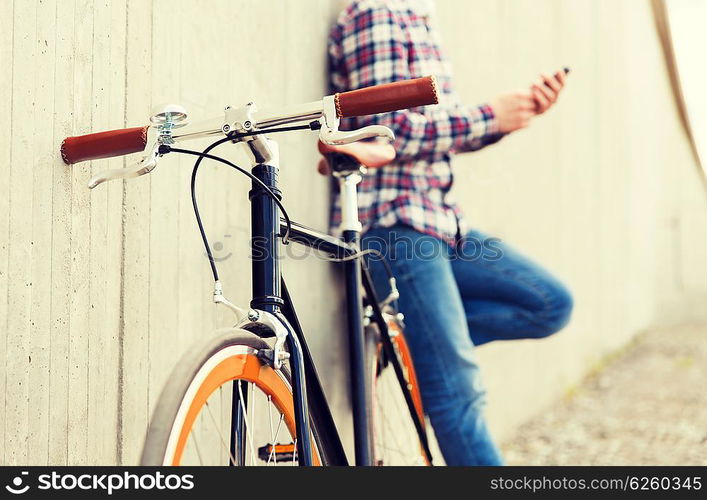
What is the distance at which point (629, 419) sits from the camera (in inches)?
162

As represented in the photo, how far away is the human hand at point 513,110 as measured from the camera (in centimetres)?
210

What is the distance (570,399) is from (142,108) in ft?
11.0

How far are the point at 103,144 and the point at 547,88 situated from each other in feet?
3.73

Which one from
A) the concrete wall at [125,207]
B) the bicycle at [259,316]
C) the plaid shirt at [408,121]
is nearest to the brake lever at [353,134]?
the bicycle at [259,316]

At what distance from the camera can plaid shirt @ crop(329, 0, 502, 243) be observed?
2.08 metres

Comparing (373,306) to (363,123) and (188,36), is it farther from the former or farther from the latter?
(188,36)

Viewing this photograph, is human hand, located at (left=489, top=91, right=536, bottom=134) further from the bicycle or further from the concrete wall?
the bicycle

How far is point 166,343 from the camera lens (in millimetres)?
1689

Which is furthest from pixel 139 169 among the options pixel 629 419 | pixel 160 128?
pixel 629 419

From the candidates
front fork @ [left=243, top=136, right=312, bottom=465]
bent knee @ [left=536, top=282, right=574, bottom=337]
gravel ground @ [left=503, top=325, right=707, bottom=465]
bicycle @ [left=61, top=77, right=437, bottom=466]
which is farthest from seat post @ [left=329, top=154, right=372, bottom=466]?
gravel ground @ [left=503, top=325, right=707, bottom=465]

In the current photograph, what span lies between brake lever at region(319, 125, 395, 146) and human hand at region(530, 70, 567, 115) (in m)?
0.96

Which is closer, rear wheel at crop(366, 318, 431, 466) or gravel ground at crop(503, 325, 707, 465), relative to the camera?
rear wheel at crop(366, 318, 431, 466)

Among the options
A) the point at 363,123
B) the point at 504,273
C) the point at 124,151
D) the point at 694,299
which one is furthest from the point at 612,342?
the point at 124,151

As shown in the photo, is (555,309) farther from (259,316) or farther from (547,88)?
(259,316)
